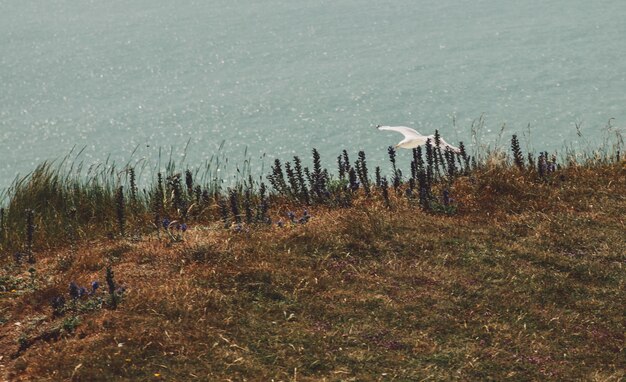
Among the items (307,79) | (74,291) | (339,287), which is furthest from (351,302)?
(307,79)

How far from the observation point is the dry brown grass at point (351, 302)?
183 inches

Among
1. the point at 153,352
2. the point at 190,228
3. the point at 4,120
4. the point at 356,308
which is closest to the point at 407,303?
the point at 356,308

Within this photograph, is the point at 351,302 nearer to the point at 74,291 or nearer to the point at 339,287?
the point at 339,287

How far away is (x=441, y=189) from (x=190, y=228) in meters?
2.24

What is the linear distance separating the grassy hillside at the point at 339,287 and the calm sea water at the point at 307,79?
5875 mm

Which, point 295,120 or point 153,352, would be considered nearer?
point 153,352

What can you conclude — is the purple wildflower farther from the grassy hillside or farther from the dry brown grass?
the dry brown grass

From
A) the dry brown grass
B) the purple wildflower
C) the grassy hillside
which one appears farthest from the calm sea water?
the purple wildflower

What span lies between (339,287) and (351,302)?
0.24 meters

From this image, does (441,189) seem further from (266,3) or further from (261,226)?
(266,3)

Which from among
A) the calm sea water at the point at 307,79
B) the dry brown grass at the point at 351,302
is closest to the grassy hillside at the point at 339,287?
the dry brown grass at the point at 351,302

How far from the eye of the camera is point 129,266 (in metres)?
5.76

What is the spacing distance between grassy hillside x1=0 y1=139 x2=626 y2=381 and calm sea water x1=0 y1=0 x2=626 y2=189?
231 inches

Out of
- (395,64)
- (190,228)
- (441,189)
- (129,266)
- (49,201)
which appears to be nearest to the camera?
(129,266)
